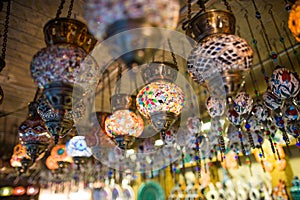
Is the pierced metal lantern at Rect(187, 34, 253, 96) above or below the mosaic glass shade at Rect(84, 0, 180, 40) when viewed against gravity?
→ below

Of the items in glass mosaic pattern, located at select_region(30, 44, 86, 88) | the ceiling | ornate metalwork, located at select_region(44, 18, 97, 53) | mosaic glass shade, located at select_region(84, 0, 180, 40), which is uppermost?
the ceiling

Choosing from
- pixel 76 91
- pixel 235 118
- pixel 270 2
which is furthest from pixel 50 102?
pixel 270 2

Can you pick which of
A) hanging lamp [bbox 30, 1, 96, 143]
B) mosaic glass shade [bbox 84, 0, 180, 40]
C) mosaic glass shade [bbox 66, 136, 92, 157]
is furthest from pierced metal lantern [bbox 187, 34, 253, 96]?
mosaic glass shade [bbox 66, 136, 92, 157]

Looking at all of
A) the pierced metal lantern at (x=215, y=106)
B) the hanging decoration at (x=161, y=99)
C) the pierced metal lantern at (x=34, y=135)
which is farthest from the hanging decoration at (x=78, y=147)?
the pierced metal lantern at (x=215, y=106)

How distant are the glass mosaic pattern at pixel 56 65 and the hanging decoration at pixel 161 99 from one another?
40cm

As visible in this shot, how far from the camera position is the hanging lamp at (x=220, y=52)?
764mm

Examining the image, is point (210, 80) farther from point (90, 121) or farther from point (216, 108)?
point (90, 121)

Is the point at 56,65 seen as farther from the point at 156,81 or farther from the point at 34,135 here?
the point at 34,135

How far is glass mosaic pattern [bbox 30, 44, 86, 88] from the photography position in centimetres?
73

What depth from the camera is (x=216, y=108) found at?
1380 millimetres

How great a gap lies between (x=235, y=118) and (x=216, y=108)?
0.50 ft

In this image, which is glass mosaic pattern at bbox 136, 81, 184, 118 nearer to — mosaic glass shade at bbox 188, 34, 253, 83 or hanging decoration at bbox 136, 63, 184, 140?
hanging decoration at bbox 136, 63, 184, 140

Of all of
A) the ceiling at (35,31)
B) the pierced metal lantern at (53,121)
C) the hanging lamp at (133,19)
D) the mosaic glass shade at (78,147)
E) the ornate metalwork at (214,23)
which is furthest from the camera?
the mosaic glass shade at (78,147)

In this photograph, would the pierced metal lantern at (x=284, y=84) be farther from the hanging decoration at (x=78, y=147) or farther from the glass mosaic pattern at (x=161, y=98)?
the hanging decoration at (x=78, y=147)
